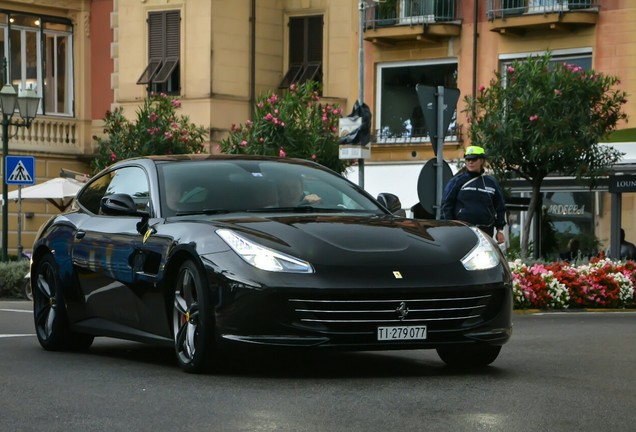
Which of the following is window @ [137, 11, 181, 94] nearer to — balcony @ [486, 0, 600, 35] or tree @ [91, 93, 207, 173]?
tree @ [91, 93, 207, 173]

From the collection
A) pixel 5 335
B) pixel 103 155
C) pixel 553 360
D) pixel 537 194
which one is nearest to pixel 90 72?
pixel 103 155

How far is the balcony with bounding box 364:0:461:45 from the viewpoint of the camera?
135ft

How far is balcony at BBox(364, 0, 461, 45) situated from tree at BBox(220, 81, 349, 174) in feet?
15.7

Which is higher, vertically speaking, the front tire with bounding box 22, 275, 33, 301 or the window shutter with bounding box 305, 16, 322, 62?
the window shutter with bounding box 305, 16, 322, 62

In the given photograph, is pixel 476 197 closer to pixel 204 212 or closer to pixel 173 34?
pixel 204 212

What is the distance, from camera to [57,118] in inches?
1848

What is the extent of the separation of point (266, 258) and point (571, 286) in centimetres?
1293

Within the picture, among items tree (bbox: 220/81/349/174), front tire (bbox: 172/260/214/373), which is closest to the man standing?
front tire (bbox: 172/260/214/373)

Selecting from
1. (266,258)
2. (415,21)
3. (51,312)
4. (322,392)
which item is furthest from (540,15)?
(322,392)

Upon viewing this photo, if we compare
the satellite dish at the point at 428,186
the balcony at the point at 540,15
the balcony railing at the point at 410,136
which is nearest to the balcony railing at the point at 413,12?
the balcony at the point at 540,15

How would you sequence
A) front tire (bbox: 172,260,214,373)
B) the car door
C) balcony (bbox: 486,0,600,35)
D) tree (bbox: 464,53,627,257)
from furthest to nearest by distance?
balcony (bbox: 486,0,600,35), tree (bbox: 464,53,627,257), the car door, front tire (bbox: 172,260,214,373)

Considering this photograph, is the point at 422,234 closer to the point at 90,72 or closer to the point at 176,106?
the point at 176,106

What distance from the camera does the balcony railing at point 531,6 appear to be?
38.9m

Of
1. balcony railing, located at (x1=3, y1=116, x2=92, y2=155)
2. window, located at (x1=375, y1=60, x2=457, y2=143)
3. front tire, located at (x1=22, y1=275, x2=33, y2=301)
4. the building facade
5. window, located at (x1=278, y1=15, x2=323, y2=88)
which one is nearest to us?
front tire, located at (x1=22, y1=275, x2=33, y2=301)
